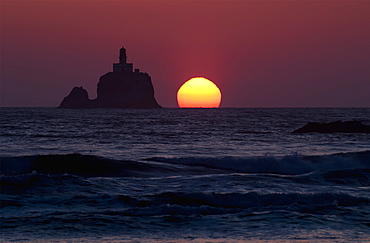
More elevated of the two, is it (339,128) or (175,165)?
(339,128)

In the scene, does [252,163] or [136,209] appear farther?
[252,163]

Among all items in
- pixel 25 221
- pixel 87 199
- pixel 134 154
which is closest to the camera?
pixel 25 221

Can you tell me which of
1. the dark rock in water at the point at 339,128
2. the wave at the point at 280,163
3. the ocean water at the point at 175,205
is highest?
the dark rock in water at the point at 339,128

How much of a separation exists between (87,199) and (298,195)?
5953 millimetres

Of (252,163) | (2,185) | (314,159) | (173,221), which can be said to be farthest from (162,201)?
(314,159)

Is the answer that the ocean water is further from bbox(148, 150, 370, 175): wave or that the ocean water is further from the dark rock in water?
the dark rock in water

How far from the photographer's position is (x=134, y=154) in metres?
27.6

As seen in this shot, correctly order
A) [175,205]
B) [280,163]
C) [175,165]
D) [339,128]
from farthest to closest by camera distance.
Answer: [339,128], [280,163], [175,165], [175,205]

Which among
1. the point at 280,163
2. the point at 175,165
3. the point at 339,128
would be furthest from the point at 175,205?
the point at 339,128

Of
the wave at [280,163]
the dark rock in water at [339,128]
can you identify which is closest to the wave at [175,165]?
the wave at [280,163]

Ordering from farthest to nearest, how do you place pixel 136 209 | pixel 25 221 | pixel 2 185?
pixel 2 185 → pixel 136 209 → pixel 25 221

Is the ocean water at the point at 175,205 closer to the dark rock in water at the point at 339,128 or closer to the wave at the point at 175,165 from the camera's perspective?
the wave at the point at 175,165

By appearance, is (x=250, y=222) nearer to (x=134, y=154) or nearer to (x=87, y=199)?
(x=87, y=199)

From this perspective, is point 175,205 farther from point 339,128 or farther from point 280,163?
point 339,128
